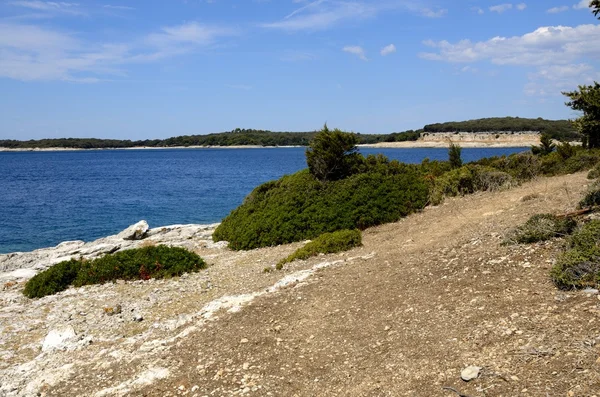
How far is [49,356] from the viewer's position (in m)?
9.34

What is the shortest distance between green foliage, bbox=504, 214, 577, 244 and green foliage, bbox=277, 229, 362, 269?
499 cm

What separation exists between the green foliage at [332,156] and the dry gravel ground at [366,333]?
23.7 ft

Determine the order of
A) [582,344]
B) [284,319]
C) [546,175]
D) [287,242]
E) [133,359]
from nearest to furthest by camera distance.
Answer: [582,344], [133,359], [284,319], [287,242], [546,175]

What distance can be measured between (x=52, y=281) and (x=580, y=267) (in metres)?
13.3

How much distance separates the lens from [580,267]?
289 inches

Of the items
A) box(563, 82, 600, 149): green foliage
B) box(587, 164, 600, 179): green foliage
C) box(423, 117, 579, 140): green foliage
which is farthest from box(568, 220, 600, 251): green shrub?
box(423, 117, 579, 140): green foliage

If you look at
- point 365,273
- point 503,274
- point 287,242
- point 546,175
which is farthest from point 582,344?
point 546,175

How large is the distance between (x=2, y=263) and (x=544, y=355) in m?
20.8

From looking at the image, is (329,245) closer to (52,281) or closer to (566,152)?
(52,281)

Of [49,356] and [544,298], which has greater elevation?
[544,298]

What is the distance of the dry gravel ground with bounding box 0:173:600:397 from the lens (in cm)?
595

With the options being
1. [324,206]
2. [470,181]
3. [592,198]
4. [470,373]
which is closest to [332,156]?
[324,206]

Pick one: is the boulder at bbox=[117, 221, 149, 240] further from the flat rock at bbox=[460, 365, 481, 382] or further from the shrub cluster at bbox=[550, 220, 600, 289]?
the flat rock at bbox=[460, 365, 481, 382]

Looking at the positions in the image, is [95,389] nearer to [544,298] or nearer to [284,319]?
[284,319]
